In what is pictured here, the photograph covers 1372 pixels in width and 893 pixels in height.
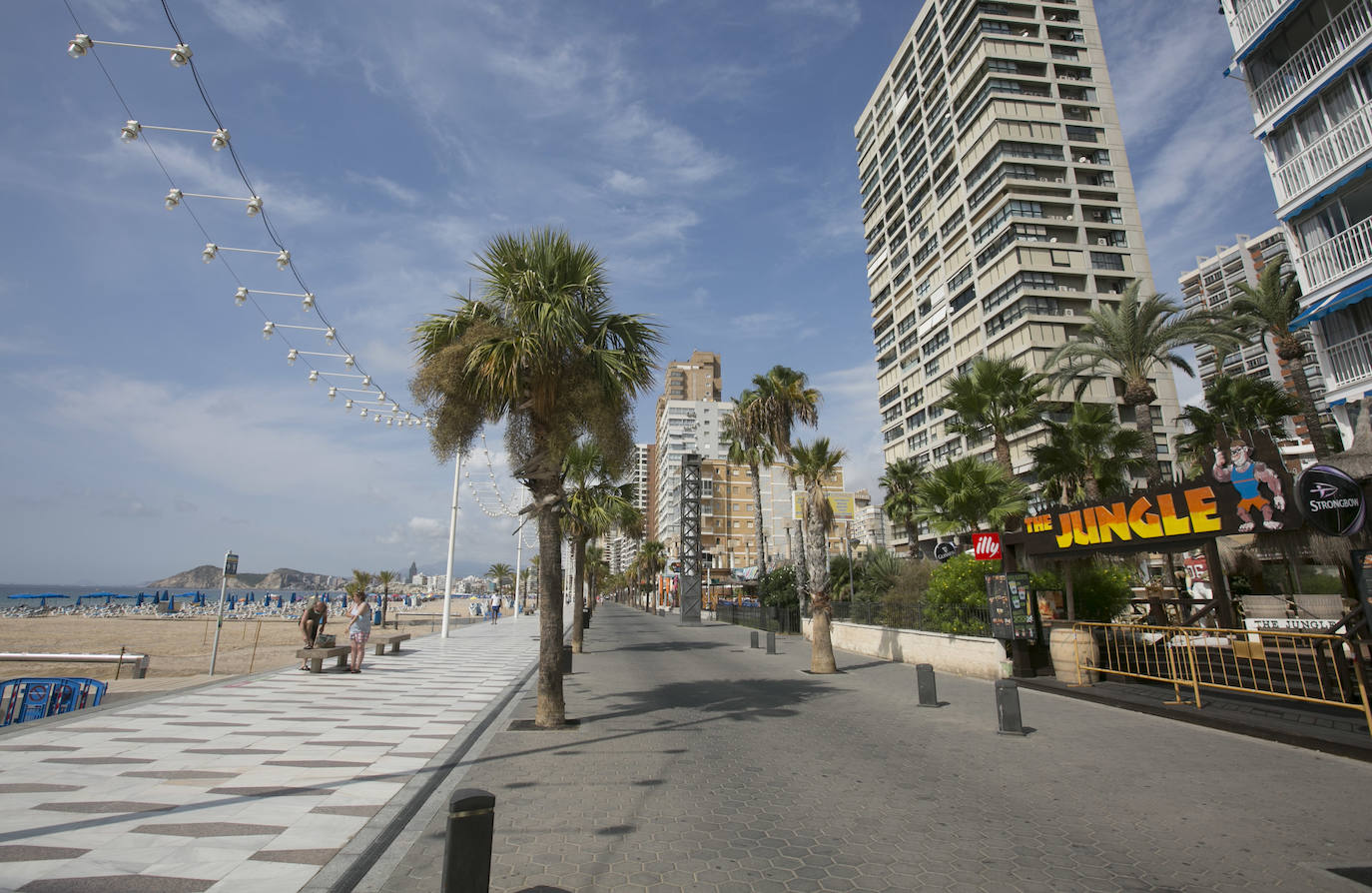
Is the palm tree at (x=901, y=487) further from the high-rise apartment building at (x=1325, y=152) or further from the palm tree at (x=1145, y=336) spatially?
the high-rise apartment building at (x=1325, y=152)

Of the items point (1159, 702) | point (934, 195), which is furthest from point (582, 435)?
point (934, 195)

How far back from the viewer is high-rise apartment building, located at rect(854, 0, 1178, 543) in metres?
50.1

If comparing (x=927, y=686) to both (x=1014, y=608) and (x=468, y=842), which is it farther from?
(x=468, y=842)

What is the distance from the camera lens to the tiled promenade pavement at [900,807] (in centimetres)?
459

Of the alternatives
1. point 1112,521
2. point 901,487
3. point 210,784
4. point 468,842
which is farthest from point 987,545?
point 901,487

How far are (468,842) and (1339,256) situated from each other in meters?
23.8

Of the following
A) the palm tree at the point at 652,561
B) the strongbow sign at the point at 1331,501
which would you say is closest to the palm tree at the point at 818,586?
the strongbow sign at the point at 1331,501

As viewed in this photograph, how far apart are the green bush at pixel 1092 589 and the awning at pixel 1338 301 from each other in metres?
8.62

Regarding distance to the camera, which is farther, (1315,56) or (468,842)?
(1315,56)

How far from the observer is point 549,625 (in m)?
9.73


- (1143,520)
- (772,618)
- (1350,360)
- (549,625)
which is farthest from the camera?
(772,618)

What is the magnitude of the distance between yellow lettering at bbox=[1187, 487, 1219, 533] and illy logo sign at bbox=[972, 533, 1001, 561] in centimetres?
469

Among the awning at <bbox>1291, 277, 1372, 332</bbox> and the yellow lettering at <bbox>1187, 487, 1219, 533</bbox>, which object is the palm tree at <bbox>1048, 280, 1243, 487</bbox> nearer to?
the awning at <bbox>1291, 277, 1372, 332</bbox>

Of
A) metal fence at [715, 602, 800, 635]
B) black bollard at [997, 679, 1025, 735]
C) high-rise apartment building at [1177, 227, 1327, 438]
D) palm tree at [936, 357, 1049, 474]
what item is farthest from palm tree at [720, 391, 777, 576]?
high-rise apartment building at [1177, 227, 1327, 438]
